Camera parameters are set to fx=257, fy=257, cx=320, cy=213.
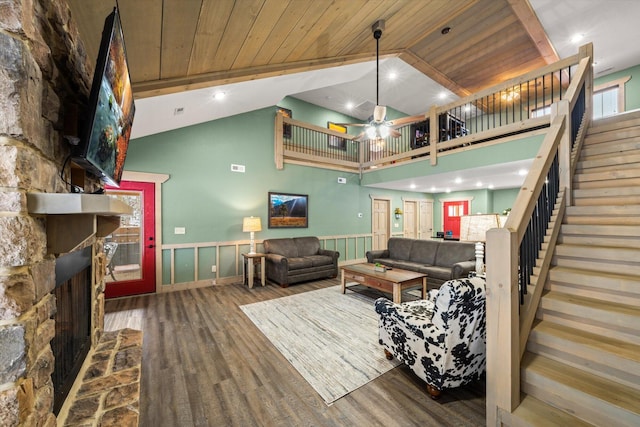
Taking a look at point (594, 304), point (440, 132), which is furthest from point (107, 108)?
point (440, 132)

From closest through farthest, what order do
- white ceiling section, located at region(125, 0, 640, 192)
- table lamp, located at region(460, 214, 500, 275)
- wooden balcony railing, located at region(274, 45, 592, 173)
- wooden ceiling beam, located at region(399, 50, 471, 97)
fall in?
table lamp, located at region(460, 214, 500, 275) < white ceiling section, located at region(125, 0, 640, 192) < wooden balcony railing, located at region(274, 45, 592, 173) < wooden ceiling beam, located at region(399, 50, 471, 97)

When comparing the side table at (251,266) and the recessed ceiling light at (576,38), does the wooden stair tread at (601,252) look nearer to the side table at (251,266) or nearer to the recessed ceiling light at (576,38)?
the side table at (251,266)

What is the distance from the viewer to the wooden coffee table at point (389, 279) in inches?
142

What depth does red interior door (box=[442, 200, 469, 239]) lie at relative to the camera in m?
8.82

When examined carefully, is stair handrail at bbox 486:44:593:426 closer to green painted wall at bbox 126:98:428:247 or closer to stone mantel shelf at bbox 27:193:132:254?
stone mantel shelf at bbox 27:193:132:254

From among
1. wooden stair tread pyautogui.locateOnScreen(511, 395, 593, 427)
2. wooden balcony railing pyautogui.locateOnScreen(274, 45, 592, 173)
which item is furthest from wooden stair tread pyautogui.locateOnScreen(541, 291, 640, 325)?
wooden balcony railing pyautogui.locateOnScreen(274, 45, 592, 173)

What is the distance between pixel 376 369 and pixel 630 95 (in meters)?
8.15

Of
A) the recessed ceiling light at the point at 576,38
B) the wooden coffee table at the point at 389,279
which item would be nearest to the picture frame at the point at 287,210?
the wooden coffee table at the point at 389,279

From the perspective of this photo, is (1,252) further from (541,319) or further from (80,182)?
(541,319)

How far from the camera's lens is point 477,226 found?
2660 millimetres

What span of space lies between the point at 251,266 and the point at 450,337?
379 cm

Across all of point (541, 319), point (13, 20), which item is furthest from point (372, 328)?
point (13, 20)

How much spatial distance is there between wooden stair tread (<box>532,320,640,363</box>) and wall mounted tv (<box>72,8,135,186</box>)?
9.22ft

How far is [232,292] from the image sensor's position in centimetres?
456
